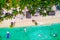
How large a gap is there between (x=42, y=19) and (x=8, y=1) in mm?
6475

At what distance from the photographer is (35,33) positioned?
699 centimetres

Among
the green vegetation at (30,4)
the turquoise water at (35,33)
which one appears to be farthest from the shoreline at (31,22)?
the green vegetation at (30,4)

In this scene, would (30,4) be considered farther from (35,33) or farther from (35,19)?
(35,19)

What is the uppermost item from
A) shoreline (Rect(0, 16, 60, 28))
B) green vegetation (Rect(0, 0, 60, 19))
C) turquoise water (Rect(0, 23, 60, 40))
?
green vegetation (Rect(0, 0, 60, 19))

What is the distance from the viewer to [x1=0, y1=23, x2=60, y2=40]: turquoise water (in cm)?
682

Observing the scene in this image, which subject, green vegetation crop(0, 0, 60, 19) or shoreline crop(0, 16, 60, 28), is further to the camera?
shoreline crop(0, 16, 60, 28)

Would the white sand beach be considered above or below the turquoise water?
above

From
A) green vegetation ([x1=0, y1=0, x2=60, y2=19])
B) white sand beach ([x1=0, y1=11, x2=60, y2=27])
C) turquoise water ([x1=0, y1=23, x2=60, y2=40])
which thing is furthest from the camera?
white sand beach ([x1=0, y1=11, x2=60, y2=27])

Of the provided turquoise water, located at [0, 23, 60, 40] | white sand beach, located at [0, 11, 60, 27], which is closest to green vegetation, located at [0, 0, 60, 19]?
turquoise water, located at [0, 23, 60, 40]

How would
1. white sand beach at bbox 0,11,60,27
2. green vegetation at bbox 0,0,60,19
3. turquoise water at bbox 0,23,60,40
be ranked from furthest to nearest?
1. white sand beach at bbox 0,11,60,27
2. turquoise water at bbox 0,23,60,40
3. green vegetation at bbox 0,0,60,19

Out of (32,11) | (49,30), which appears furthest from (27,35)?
(32,11)

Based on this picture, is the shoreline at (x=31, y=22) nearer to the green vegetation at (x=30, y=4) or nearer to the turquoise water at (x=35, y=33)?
the turquoise water at (x=35, y=33)

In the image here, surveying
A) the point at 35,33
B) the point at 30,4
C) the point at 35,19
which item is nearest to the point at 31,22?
the point at 35,19

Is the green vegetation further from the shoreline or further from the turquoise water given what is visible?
the shoreline
